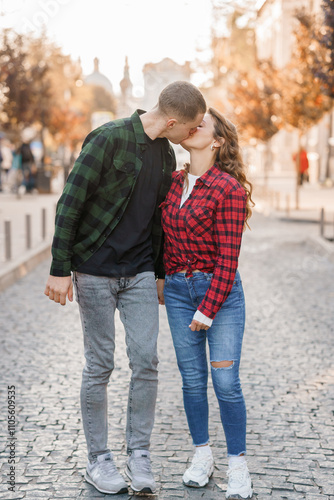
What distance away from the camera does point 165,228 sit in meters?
3.73

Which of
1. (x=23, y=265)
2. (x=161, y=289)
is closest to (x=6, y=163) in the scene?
(x=23, y=265)

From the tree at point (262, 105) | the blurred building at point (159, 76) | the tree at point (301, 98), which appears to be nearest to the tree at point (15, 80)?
the tree at point (262, 105)

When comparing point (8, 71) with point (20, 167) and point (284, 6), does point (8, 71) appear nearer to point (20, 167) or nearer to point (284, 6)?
point (20, 167)

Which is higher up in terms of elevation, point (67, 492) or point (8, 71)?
point (8, 71)

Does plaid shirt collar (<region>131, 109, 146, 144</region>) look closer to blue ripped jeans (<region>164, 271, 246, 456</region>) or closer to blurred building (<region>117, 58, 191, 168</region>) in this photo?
blue ripped jeans (<region>164, 271, 246, 456</region>)

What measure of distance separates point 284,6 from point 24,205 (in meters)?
38.4

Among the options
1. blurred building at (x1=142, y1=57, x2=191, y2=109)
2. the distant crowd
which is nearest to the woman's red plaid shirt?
blurred building at (x1=142, y1=57, x2=191, y2=109)

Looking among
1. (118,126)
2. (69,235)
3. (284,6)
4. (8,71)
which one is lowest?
(69,235)

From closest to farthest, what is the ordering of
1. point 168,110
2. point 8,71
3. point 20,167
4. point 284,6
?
point 168,110
point 8,71
point 20,167
point 284,6

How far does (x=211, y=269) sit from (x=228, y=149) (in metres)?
0.56

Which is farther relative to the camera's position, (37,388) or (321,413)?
(37,388)

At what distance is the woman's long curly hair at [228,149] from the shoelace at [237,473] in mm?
1271

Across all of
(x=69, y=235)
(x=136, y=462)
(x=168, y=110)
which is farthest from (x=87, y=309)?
(x=168, y=110)

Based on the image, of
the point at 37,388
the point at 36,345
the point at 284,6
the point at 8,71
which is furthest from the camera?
the point at 284,6
